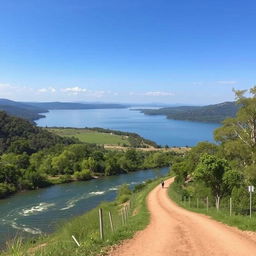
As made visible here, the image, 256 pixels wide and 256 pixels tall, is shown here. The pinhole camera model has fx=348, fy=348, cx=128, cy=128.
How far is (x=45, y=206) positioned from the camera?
2083 inches

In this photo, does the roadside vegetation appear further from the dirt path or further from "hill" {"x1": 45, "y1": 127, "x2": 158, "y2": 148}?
"hill" {"x1": 45, "y1": 127, "x2": 158, "y2": 148}

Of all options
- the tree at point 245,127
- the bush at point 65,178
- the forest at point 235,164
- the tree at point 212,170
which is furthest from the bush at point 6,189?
the tree at point 212,170

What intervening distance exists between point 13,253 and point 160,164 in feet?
360

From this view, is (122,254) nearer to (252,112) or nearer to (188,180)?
(252,112)

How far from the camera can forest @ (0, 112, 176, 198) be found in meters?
76.5

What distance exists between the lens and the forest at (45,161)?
76.5 meters

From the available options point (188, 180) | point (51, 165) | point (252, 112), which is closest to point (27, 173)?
point (51, 165)

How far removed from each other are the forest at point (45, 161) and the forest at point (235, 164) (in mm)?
47171

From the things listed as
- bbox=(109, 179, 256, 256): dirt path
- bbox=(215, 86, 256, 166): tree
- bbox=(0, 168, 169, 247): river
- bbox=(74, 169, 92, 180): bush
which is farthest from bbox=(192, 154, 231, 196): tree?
bbox=(74, 169, 92, 180): bush

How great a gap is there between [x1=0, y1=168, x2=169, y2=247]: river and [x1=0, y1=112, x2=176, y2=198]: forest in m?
5.54

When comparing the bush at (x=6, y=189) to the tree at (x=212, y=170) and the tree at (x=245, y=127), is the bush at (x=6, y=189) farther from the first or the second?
the tree at (x=212, y=170)

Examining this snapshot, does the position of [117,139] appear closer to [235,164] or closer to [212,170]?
[235,164]

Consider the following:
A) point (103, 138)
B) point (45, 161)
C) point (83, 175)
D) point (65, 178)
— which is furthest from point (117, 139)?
point (65, 178)

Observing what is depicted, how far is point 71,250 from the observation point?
1059cm
